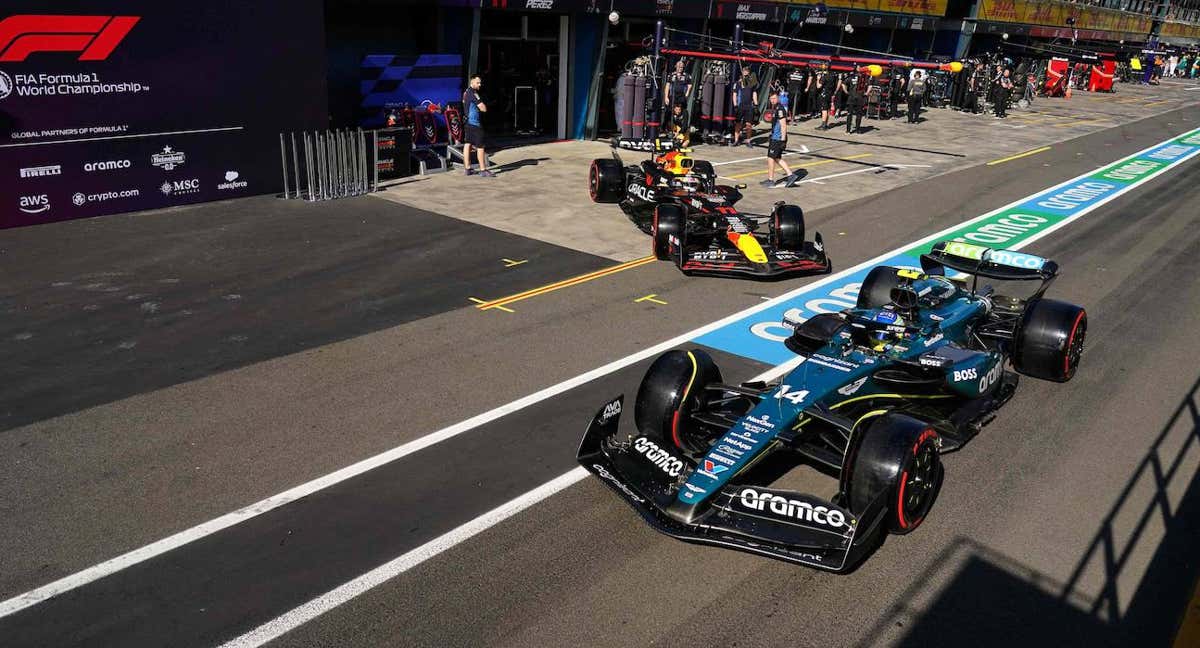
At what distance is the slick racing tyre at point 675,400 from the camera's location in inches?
283

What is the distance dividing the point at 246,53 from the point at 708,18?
1517 cm

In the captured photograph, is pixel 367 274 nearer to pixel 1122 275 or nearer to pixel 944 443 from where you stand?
pixel 944 443

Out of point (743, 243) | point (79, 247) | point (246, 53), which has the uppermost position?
point (246, 53)

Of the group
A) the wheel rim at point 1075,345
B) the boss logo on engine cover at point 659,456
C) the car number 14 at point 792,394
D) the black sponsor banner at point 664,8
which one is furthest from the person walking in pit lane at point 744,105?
the boss logo on engine cover at point 659,456

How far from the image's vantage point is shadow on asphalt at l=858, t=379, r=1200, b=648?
5395 mm

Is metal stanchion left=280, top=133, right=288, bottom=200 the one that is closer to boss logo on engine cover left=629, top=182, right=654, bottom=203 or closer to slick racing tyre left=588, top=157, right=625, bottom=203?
slick racing tyre left=588, top=157, right=625, bottom=203

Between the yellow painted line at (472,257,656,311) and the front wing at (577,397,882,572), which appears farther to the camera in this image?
the yellow painted line at (472,257,656,311)

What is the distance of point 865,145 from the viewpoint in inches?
1054

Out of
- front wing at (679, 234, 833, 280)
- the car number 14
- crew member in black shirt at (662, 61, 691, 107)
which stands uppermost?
crew member in black shirt at (662, 61, 691, 107)

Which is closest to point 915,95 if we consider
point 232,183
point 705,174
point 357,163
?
point 705,174

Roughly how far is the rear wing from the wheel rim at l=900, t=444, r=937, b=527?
3.87 metres

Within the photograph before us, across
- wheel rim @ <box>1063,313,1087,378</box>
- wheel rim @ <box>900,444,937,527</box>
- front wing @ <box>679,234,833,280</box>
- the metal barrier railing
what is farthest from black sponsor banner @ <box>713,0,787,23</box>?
wheel rim @ <box>900,444,937,527</box>

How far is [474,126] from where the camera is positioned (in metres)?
18.7

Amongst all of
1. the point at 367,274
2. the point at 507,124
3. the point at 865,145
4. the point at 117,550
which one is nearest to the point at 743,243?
the point at 367,274
